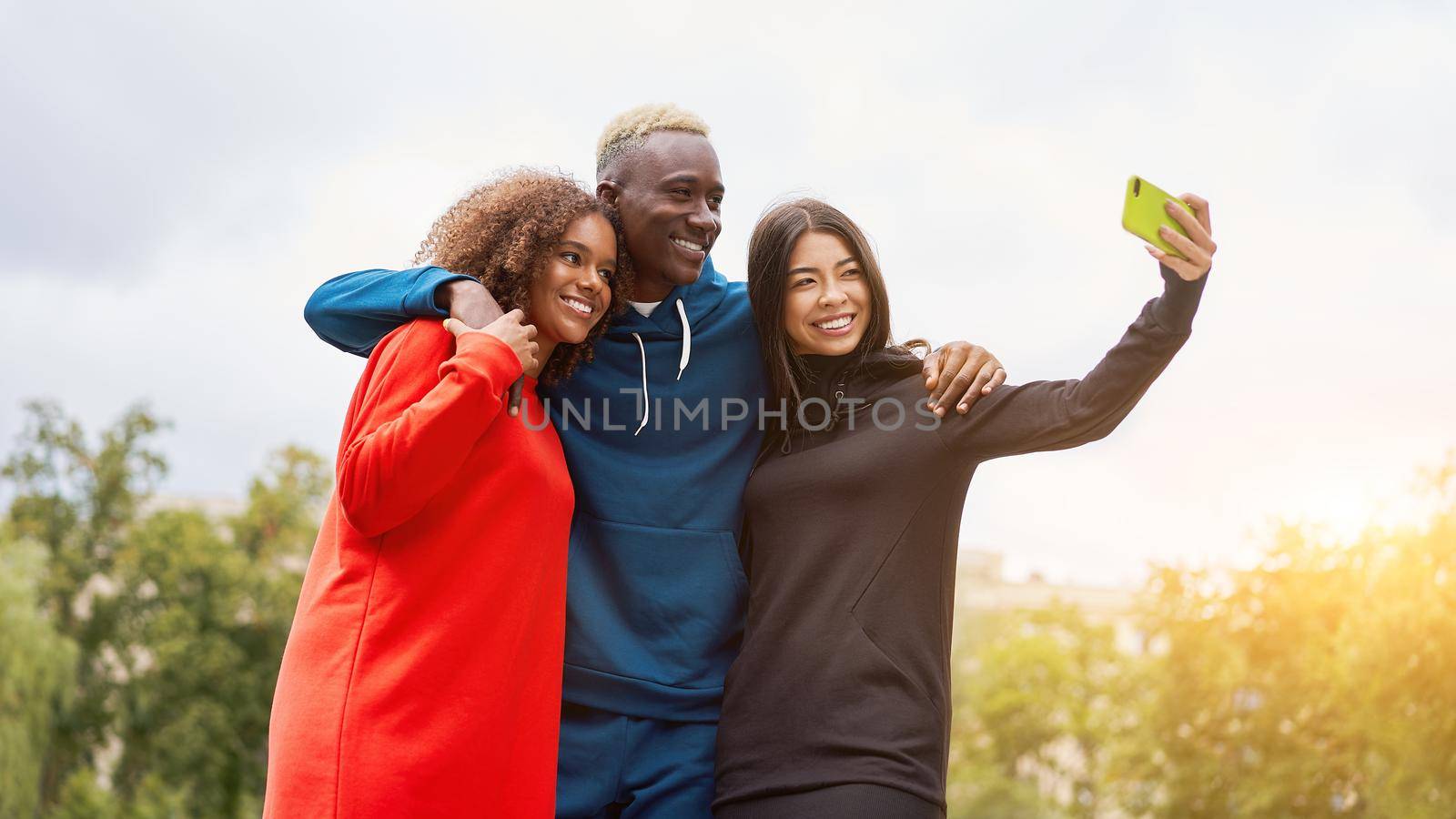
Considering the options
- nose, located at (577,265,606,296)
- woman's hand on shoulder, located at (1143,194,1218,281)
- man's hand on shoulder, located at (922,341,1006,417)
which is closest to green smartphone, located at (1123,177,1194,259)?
woman's hand on shoulder, located at (1143,194,1218,281)

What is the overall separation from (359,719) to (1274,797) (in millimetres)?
17449

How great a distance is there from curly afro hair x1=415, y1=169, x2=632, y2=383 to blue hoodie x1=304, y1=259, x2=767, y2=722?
0.17 metres

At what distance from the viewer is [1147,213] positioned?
330 cm

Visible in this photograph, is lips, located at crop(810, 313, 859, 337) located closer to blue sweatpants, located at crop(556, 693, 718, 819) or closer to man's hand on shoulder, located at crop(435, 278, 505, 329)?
man's hand on shoulder, located at crop(435, 278, 505, 329)

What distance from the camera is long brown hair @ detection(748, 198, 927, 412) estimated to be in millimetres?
4125

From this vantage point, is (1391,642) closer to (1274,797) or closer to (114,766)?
(1274,797)

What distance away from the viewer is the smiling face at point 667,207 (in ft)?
13.8

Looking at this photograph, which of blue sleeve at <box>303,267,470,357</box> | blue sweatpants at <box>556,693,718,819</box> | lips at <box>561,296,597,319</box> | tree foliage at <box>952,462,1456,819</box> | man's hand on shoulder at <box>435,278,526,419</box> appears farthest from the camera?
tree foliage at <box>952,462,1456,819</box>

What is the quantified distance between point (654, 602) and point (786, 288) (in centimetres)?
105

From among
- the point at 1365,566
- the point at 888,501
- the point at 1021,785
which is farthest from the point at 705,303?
the point at 1021,785

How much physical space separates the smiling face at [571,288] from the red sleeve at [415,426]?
1.41 feet

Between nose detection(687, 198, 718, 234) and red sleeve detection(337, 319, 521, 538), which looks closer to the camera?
red sleeve detection(337, 319, 521, 538)

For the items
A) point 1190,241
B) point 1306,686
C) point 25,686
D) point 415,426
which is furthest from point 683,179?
point 25,686
